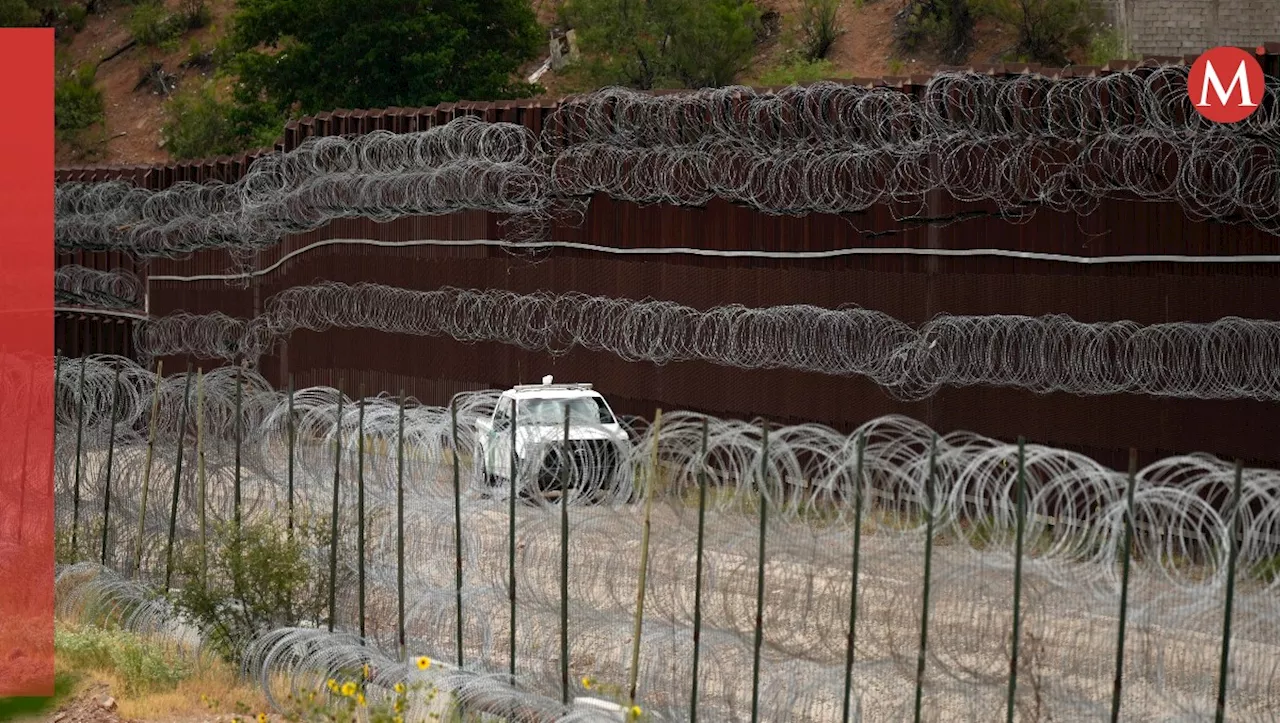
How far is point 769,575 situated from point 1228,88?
7854mm

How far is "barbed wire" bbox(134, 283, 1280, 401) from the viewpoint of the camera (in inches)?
609

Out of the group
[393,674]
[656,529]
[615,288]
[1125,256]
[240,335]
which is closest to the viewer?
[656,529]

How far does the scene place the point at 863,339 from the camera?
18578mm

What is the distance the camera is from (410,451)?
37.0 ft

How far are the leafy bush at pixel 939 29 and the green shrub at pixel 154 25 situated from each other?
104 ft

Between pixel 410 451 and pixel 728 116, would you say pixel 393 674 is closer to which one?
pixel 410 451

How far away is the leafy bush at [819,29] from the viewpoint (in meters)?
50.7

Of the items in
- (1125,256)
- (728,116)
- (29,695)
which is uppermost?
(728,116)

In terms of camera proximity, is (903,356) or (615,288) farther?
(615,288)

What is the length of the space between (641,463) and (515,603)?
1058mm

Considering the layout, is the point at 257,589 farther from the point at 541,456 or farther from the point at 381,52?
the point at 381,52

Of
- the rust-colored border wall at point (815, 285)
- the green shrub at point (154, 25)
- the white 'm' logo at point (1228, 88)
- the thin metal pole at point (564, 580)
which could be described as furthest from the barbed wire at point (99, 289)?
the green shrub at point (154, 25)

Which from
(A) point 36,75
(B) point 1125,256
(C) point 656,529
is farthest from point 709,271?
(A) point 36,75

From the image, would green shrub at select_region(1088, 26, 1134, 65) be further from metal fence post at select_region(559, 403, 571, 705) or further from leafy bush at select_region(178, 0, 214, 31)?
leafy bush at select_region(178, 0, 214, 31)
